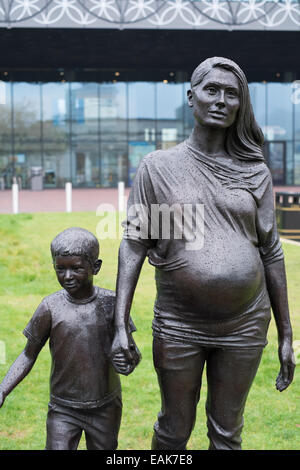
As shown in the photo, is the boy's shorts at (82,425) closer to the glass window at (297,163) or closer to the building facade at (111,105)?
the building facade at (111,105)

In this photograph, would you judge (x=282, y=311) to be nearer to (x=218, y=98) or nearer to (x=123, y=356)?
(x=123, y=356)

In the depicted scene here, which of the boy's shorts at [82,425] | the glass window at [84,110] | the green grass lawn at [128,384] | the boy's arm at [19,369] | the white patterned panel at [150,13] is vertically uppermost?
the white patterned panel at [150,13]

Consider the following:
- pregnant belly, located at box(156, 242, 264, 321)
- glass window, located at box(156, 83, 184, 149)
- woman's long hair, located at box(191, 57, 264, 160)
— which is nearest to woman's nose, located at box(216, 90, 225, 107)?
woman's long hair, located at box(191, 57, 264, 160)

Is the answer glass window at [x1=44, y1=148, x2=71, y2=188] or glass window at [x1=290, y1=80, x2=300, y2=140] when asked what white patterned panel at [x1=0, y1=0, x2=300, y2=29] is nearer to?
glass window at [x1=290, y1=80, x2=300, y2=140]

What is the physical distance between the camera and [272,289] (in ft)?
8.77

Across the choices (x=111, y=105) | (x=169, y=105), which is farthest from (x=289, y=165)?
(x=111, y=105)

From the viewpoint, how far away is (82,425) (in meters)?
2.67

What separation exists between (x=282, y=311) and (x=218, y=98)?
1.06m

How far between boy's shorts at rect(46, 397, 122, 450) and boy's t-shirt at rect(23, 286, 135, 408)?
5cm

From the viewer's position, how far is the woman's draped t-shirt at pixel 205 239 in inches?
97.2

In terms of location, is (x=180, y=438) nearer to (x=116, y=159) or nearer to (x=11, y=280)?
(x=11, y=280)

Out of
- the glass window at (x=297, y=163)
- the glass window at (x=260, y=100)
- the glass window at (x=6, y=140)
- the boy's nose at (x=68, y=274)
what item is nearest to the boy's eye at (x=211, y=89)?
the boy's nose at (x=68, y=274)

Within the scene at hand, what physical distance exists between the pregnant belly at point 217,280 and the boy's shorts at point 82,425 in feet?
2.18

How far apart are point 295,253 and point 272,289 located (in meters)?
8.27
